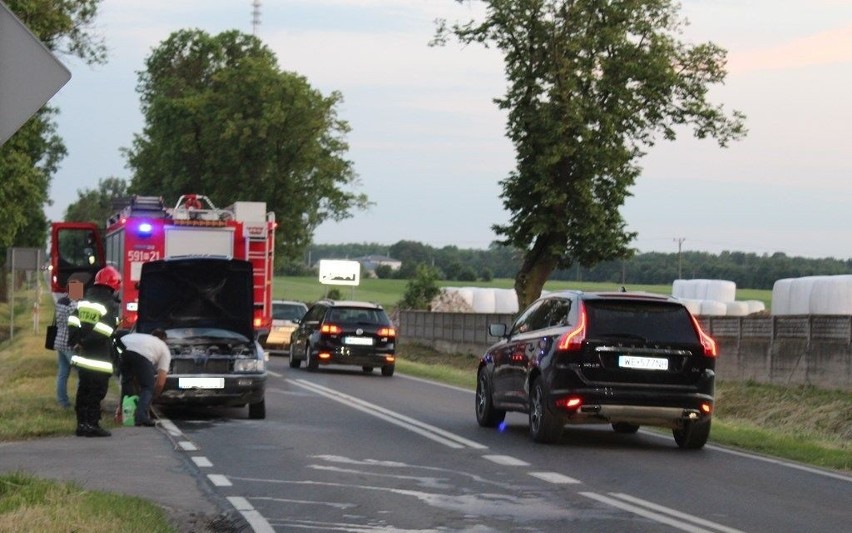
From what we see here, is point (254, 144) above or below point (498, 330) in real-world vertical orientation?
above

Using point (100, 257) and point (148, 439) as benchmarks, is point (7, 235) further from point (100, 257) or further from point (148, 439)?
point (148, 439)

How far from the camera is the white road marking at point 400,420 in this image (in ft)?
59.8

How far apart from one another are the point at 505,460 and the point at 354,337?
19.8m

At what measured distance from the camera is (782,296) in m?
52.5

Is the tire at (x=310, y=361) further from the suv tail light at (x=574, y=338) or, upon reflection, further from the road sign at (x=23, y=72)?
the road sign at (x=23, y=72)

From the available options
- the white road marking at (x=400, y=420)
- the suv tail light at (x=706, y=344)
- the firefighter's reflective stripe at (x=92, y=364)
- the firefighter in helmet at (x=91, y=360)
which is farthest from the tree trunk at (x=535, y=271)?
the firefighter's reflective stripe at (x=92, y=364)

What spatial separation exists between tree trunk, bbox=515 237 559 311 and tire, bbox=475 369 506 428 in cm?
2969

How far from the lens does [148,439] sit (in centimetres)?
1770

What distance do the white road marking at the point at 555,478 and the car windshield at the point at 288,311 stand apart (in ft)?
105

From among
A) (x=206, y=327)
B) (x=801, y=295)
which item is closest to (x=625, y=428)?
(x=206, y=327)

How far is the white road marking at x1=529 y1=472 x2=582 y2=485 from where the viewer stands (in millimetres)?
14062

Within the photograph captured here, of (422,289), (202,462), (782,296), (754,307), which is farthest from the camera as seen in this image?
(422,289)

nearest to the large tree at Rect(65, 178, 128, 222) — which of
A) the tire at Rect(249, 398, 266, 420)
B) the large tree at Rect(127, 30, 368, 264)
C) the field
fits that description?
the field

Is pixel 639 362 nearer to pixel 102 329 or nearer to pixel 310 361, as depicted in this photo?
pixel 102 329
